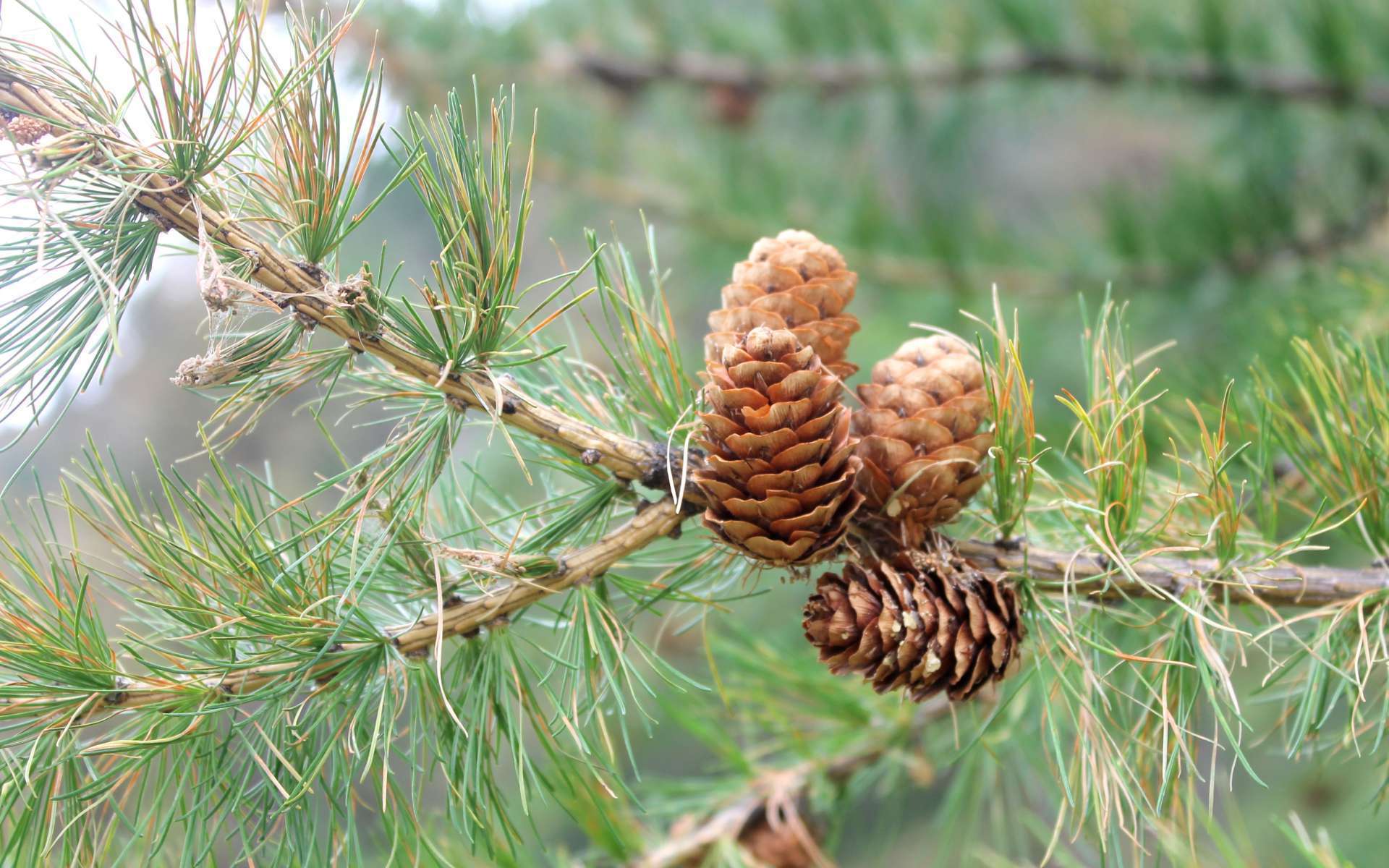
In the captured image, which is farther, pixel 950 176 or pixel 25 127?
pixel 950 176

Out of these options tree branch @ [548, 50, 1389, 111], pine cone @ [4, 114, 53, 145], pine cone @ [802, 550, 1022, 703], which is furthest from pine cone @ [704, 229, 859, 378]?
tree branch @ [548, 50, 1389, 111]

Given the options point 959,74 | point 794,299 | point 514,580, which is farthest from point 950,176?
point 514,580

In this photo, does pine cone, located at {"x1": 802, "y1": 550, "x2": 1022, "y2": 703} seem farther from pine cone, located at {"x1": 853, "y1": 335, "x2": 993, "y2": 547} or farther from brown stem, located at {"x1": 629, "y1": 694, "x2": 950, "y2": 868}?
brown stem, located at {"x1": 629, "y1": 694, "x2": 950, "y2": 868}

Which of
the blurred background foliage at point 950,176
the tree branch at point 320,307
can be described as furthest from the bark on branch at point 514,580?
the blurred background foliage at point 950,176

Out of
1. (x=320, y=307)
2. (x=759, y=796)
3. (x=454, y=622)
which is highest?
(x=320, y=307)

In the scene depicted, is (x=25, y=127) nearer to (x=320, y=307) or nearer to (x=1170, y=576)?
(x=320, y=307)

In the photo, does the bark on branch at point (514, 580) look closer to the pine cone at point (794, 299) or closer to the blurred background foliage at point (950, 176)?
the pine cone at point (794, 299)
